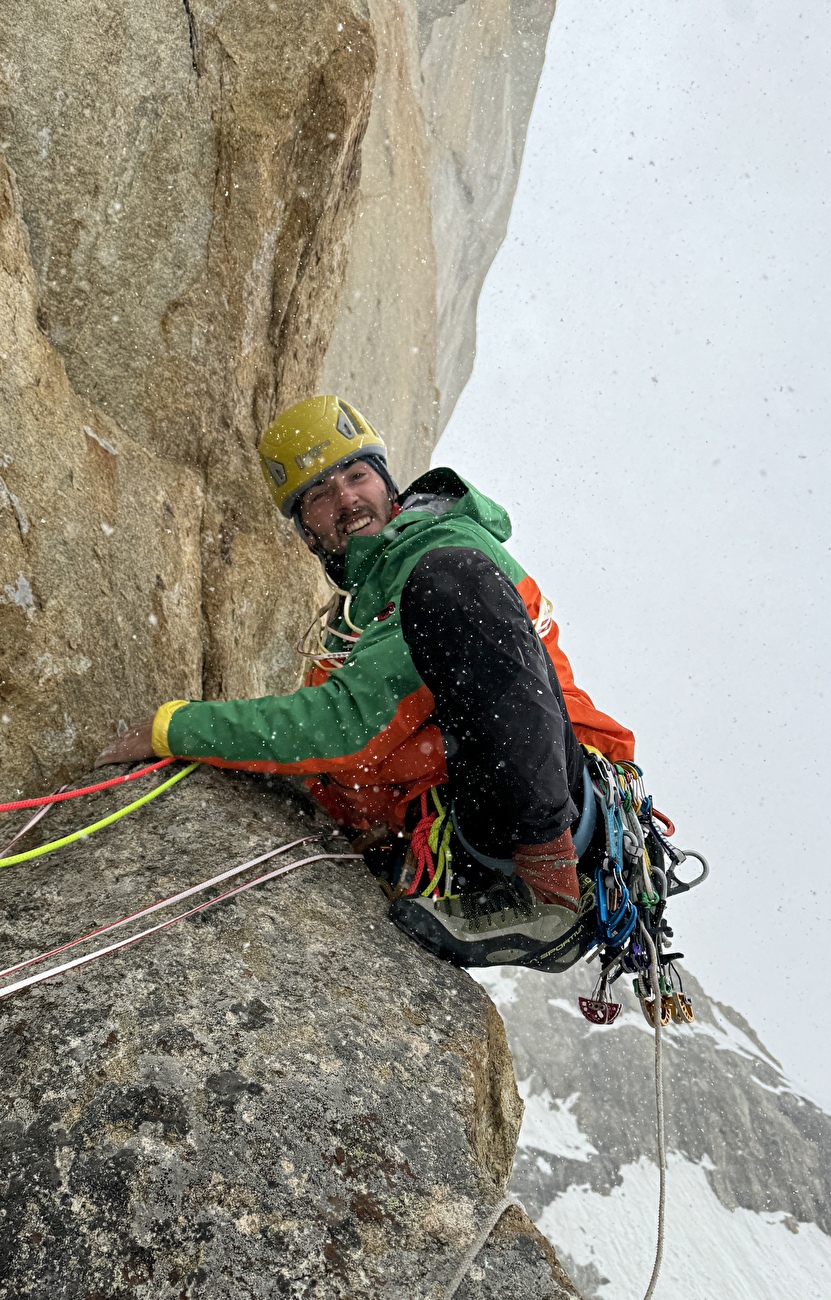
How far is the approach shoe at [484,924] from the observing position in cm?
269

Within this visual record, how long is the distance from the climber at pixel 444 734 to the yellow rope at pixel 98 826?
107mm

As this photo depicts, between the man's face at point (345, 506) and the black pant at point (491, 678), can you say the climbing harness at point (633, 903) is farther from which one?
the man's face at point (345, 506)

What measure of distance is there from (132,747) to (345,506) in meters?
1.40

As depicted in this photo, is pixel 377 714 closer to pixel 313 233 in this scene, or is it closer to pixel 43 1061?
pixel 43 1061

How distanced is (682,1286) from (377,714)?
52526 mm

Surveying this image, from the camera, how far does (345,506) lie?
3672 mm

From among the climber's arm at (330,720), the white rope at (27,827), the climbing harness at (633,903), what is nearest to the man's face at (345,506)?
the climber's arm at (330,720)

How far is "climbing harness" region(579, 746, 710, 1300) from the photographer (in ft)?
9.00

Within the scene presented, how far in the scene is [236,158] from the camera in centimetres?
391

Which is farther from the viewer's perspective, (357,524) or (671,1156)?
(671,1156)

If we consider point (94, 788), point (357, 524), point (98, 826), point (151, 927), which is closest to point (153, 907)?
point (151, 927)

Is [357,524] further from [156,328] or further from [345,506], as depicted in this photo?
[156,328]

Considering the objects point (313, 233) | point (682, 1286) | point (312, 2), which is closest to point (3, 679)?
point (313, 233)

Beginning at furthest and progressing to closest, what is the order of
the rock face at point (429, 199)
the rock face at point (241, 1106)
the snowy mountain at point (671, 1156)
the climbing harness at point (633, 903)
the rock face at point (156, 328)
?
the snowy mountain at point (671, 1156) → the rock face at point (429, 199) → the rock face at point (156, 328) → the climbing harness at point (633, 903) → the rock face at point (241, 1106)
